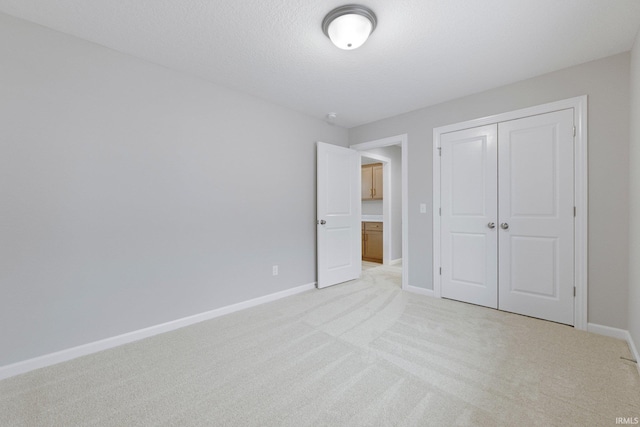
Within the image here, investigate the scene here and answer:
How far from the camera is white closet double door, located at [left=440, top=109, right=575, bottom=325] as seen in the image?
2.55 m

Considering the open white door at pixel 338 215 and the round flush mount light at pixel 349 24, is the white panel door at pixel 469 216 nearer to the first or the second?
the open white door at pixel 338 215

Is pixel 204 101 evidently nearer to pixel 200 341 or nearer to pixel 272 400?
pixel 200 341

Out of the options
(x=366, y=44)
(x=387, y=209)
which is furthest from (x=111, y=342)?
(x=387, y=209)

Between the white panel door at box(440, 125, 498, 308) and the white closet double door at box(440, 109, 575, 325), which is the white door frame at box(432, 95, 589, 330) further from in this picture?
the white panel door at box(440, 125, 498, 308)

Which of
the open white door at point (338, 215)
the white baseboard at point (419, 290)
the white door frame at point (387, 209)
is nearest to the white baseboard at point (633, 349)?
the white baseboard at point (419, 290)

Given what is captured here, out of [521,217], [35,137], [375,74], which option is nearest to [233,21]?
[375,74]

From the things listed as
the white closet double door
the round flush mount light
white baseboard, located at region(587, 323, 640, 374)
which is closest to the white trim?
white baseboard, located at region(587, 323, 640, 374)

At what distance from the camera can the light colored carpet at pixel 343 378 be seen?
4.70ft

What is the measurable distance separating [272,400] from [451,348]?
1424 millimetres

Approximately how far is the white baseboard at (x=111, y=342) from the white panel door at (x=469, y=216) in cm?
235

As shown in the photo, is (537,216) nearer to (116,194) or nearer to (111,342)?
(116,194)

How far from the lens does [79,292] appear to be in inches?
80.7

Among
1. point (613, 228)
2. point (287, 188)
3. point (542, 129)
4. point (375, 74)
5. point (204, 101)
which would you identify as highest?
point (375, 74)

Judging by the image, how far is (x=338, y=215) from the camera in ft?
13.0
